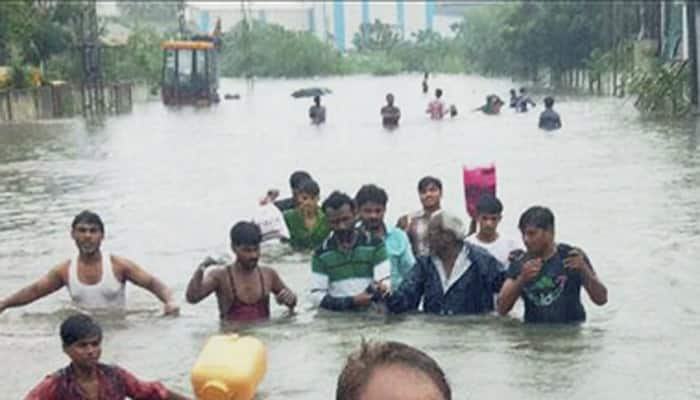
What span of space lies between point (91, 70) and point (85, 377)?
47.3 meters

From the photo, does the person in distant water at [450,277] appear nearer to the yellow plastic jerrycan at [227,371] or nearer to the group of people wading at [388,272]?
the group of people wading at [388,272]

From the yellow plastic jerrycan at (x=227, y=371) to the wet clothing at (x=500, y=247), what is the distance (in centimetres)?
235

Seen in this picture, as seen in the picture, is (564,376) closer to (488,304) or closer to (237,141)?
(488,304)

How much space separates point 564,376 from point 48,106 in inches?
1621

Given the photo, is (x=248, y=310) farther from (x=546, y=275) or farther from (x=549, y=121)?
(x=549, y=121)

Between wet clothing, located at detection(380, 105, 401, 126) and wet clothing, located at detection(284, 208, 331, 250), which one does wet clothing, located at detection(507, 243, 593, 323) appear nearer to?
wet clothing, located at detection(284, 208, 331, 250)

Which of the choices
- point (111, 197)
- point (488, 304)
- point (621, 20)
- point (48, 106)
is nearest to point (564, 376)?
point (488, 304)

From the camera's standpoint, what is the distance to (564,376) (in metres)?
8.12

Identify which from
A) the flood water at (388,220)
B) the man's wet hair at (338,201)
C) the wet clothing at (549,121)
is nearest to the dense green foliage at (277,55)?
the flood water at (388,220)

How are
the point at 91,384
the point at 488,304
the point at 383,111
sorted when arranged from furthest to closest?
1. the point at 383,111
2. the point at 488,304
3. the point at 91,384

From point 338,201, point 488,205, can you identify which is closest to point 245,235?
point 338,201

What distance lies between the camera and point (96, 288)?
976 cm

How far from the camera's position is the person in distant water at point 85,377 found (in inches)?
261

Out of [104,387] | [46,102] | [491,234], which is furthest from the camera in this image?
[46,102]
